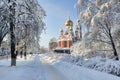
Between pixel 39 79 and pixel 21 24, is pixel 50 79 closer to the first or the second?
pixel 39 79

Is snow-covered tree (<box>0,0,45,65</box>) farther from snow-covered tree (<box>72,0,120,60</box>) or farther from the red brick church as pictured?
the red brick church

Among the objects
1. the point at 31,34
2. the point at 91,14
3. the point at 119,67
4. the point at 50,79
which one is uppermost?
the point at 91,14

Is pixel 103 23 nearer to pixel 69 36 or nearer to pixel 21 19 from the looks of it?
pixel 21 19

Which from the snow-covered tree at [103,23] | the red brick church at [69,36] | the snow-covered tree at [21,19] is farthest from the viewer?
the red brick church at [69,36]

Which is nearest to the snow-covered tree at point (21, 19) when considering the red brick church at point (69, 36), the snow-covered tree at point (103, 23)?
the snow-covered tree at point (103, 23)

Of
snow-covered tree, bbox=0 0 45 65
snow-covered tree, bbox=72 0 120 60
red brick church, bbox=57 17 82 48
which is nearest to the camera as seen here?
snow-covered tree, bbox=72 0 120 60

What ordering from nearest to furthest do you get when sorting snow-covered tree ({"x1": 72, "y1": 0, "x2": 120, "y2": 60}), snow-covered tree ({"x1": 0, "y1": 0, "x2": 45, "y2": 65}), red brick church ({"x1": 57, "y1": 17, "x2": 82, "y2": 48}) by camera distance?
snow-covered tree ({"x1": 72, "y1": 0, "x2": 120, "y2": 60}), snow-covered tree ({"x1": 0, "y1": 0, "x2": 45, "y2": 65}), red brick church ({"x1": 57, "y1": 17, "x2": 82, "y2": 48})

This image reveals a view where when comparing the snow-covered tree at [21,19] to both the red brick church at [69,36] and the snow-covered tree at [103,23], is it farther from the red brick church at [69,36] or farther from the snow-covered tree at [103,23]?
the red brick church at [69,36]

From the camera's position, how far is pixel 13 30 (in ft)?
70.1

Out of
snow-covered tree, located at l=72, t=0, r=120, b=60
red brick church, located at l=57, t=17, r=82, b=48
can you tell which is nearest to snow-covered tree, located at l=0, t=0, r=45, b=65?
snow-covered tree, located at l=72, t=0, r=120, b=60

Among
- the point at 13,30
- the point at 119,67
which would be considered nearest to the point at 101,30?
the point at 13,30

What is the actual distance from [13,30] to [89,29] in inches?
304

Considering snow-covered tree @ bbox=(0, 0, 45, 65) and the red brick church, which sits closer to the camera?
snow-covered tree @ bbox=(0, 0, 45, 65)

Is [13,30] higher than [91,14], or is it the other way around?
[91,14]
